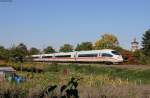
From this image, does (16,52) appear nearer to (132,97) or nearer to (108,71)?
(108,71)

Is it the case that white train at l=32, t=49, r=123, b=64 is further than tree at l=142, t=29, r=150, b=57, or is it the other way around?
tree at l=142, t=29, r=150, b=57

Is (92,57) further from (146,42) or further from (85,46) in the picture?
(85,46)

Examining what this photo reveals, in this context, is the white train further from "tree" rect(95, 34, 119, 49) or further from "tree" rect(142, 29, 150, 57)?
"tree" rect(95, 34, 119, 49)

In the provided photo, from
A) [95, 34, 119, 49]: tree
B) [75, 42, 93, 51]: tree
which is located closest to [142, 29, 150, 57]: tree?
[75, 42, 93, 51]: tree

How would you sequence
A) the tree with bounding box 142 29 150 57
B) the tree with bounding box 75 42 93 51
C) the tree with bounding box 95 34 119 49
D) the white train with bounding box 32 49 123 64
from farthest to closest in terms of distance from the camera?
1. the tree with bounding box 95 34 119 49
2. the tree with bounding box 75 42 93 51
3. the tree with bounding box 142 29 150 57
4. the white train with bounding box 32 49 123 64

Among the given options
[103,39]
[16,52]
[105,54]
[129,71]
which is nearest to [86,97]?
[129,71]

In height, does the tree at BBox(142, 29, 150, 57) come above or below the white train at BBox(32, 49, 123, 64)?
above

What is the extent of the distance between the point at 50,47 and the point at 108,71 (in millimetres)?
82115

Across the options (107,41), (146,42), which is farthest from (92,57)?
(107,41)

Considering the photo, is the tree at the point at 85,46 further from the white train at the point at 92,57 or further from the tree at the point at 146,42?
the white train at the point at 92,57

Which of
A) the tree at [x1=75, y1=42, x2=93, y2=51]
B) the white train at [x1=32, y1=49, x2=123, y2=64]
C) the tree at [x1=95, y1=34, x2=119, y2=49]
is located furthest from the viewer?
the tree at [x1=95, y1=34, x2=119, y2=49]

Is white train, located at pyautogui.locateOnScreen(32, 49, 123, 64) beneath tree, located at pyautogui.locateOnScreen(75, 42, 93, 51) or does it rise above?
beneath

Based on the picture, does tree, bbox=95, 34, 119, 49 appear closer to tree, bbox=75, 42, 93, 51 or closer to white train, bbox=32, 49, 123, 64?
tree, bbox=75, 42, 93, 51

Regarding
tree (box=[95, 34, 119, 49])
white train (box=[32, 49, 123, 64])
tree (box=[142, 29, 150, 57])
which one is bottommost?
white train (box=[32, 49, 123, 64])
